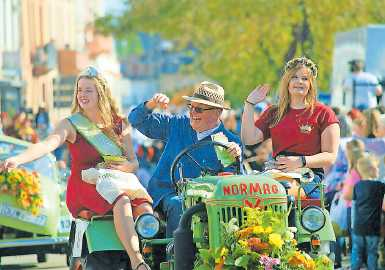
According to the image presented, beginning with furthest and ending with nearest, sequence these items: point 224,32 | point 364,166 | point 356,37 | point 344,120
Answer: point 224,32
point 356,37
point 344,120
point 364,166

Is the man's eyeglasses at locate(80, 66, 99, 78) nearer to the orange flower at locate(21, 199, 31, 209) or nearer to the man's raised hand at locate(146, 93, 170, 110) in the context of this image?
the man's raised hand at locate(146, 93, 170, 110)

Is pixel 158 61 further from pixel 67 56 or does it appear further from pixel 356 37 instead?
pixel 356 37

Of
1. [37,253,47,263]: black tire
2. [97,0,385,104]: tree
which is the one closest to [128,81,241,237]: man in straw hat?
[37,253,47,263]: black tire

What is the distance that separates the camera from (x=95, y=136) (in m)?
10.7

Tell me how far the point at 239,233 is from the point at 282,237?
0.31m

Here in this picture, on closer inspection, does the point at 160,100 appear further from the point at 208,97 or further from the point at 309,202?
the point at 309,202

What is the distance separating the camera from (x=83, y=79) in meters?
10.8

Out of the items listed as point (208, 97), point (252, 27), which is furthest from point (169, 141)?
point (252, 27)

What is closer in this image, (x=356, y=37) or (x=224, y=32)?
(x=356, y=37)

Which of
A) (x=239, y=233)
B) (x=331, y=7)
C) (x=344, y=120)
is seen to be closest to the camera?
(x=239, y=233)

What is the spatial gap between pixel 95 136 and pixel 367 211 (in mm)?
5244

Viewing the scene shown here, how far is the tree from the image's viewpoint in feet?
129

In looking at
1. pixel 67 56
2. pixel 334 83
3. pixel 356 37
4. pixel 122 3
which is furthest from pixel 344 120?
pixel 67 56

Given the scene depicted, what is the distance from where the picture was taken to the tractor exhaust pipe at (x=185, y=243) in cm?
917
